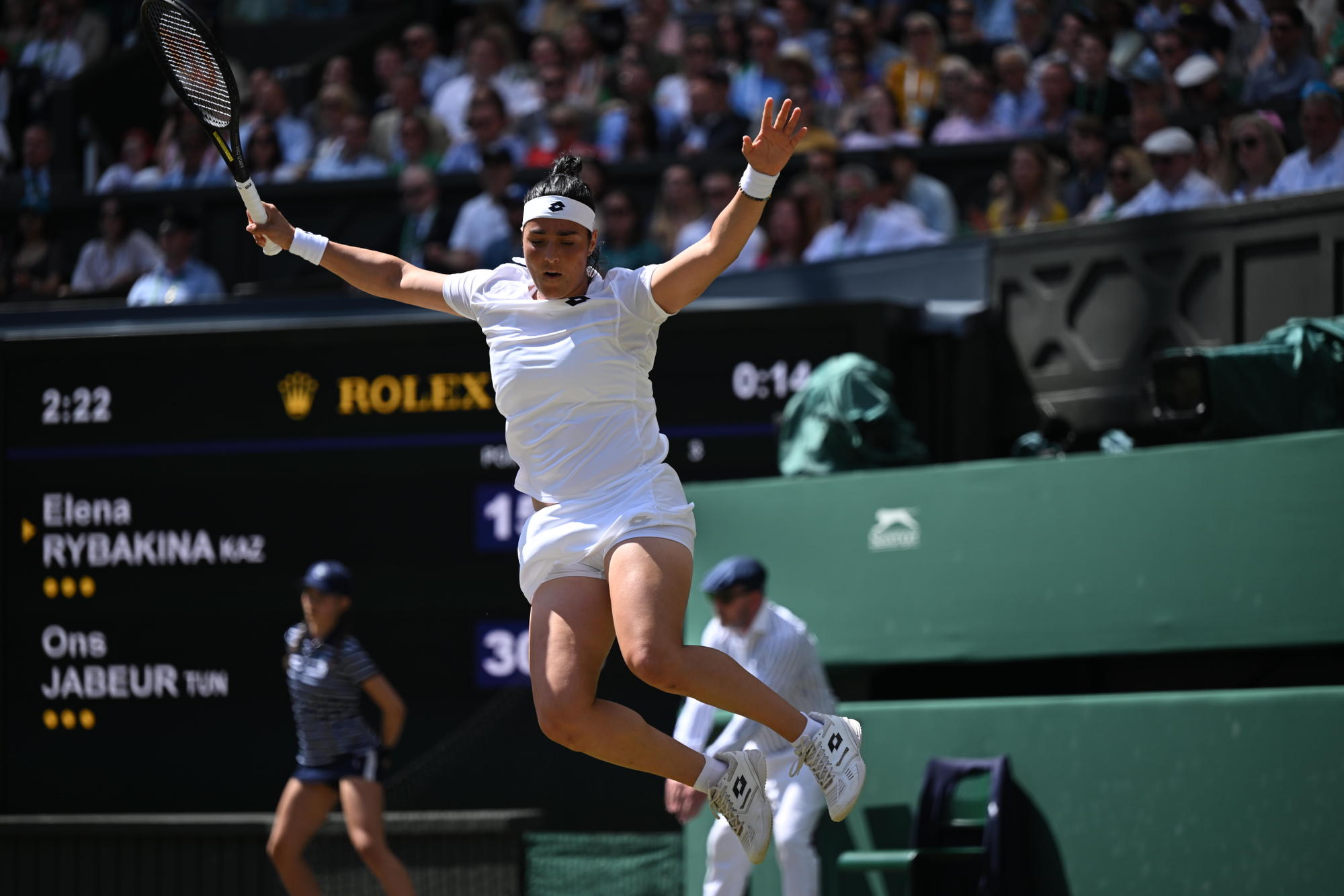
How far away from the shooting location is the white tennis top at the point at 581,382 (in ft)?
17.0

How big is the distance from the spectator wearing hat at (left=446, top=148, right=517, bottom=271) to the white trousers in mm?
4545

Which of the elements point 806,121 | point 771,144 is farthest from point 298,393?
point 771,144

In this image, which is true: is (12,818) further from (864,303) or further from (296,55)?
(296,55)

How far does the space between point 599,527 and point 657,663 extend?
16.3 inches

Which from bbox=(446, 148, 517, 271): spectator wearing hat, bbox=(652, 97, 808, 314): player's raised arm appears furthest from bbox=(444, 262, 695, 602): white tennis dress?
bbox=(446, 148, 517, 271): spectator wearing hat

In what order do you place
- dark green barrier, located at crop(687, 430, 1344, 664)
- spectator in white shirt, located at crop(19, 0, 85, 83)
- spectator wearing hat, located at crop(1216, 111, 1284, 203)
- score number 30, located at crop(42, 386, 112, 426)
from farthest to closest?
spectator in white shirt, located at crop(19, 0, 85, 83)
score number 30, located at crop(42, 386, 112, 426)
spectator wearing hat, located at crop(1216, 111, 1284, 203)
dark green barrier, located at crop(687, 430, 1344, 664)

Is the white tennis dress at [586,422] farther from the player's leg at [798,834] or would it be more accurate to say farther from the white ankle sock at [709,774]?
the player's leg at [798,834]

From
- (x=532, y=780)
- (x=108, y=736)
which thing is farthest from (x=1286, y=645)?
(x=108, y=736)

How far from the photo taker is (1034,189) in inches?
420

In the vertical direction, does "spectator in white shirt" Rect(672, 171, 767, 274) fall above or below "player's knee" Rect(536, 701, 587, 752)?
above

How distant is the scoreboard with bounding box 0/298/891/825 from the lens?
1004 centimetres

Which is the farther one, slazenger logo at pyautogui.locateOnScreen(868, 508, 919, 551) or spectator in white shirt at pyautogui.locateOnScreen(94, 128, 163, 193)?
spectator in white shirt at pyautogui.locateOnScreen(94, 128, 163, 193)

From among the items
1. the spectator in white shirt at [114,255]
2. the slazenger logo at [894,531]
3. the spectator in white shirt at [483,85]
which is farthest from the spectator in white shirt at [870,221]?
the spectator in white shirt at [114,255]

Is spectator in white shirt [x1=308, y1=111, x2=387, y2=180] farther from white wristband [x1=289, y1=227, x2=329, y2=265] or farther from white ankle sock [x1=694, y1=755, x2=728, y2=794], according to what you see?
white ankle sock [x1=694, y1=755, x2=728, y2=794]
